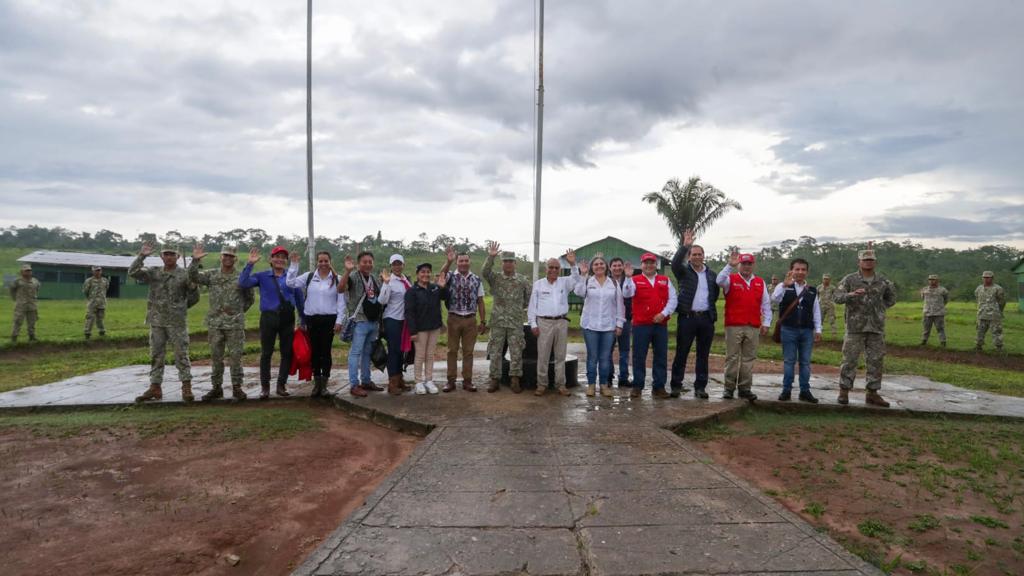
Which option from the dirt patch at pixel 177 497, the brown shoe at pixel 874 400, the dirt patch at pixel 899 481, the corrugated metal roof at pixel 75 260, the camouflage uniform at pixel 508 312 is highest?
the corrugated metal roof at pixel 75 260

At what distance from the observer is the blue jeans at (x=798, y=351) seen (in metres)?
6.64

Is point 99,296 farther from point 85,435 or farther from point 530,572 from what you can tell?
point 530,572

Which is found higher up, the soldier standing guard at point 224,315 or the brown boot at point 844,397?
the soldier standing guard at point 224,315

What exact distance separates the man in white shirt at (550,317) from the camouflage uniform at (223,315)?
139 inches

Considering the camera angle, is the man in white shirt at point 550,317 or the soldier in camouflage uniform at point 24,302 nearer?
the man in white shirt at point 550,317

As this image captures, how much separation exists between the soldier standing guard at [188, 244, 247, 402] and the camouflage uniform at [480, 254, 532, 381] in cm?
300

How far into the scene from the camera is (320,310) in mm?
6820

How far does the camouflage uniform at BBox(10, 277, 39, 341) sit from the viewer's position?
12.5 meters

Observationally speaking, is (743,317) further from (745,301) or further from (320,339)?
(320,339)

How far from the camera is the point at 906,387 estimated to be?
7.91m

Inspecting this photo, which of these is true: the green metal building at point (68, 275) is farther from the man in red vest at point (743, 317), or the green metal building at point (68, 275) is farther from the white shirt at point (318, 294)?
the man in red vest at point (743, 317)

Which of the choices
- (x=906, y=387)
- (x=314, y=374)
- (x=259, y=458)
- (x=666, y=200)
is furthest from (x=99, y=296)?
(x=666, y=200)

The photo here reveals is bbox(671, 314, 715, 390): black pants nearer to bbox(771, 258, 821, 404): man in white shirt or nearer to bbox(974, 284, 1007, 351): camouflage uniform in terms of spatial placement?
bbox(771, 258, 821, 404): man in white shirt

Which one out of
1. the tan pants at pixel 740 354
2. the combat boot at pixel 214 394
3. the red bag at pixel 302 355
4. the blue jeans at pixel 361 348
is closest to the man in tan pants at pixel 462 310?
the blue jeans at pixel 361 348
